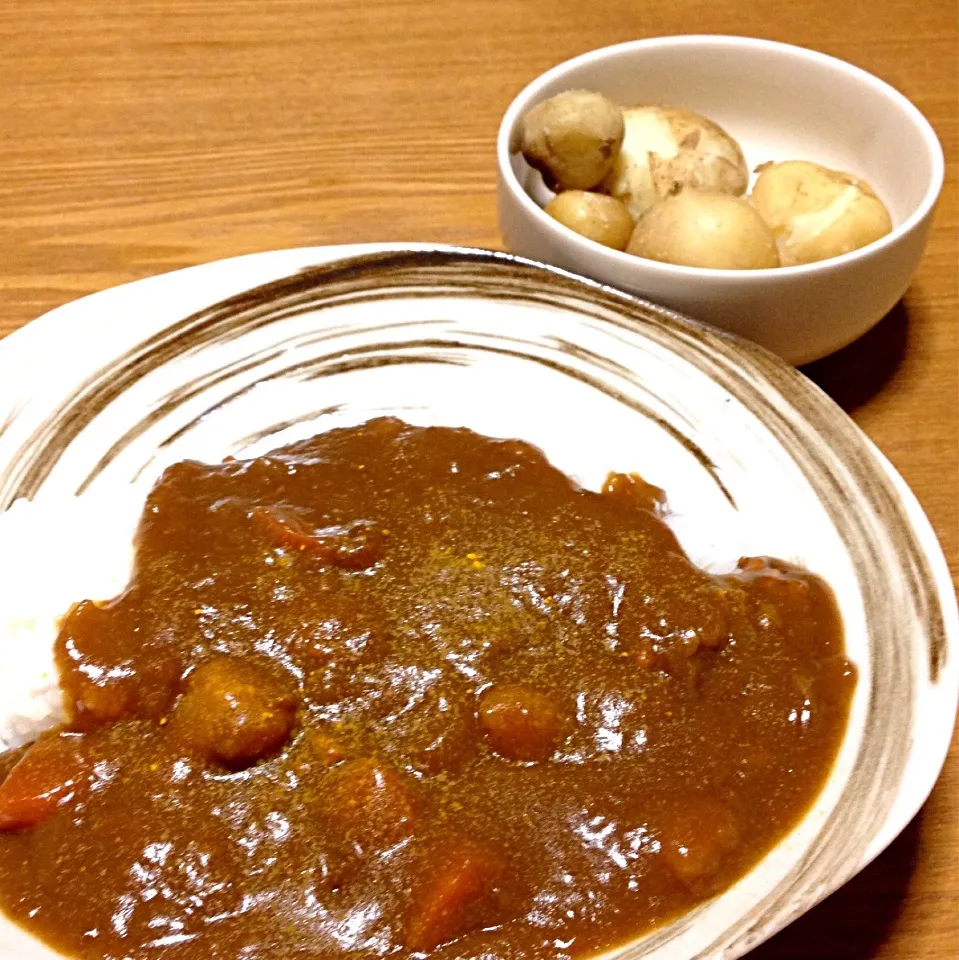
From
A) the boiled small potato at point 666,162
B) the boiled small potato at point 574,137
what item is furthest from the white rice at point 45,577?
the boiled small potato at point 666,162

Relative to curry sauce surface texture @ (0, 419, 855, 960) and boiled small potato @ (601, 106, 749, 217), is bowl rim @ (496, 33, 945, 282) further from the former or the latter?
curry sauce surface texture @ (0, 419, 855, 960)

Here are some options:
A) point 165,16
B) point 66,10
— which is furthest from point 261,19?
point 66,10

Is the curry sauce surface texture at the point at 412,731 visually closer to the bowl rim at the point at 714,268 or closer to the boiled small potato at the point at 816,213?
the bowl rim at the point at 714,268

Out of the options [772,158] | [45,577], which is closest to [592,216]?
[772,158]

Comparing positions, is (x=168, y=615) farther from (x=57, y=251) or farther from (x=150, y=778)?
(x=57, y=251)

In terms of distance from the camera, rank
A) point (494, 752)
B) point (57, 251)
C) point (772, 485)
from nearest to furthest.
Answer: point (494, 752), point (772, 485), point (57, 251)

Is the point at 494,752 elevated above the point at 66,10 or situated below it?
below

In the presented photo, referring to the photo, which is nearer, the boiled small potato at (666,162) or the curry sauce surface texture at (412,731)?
the curry sauce surface texture at (412,731)
